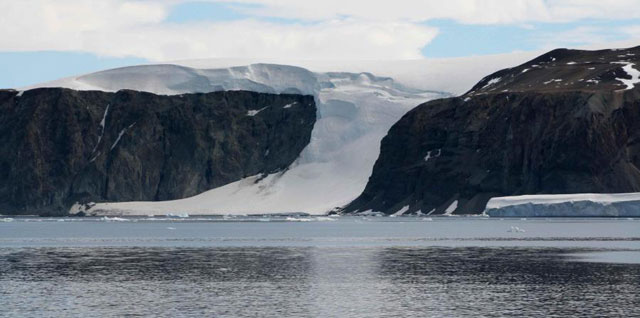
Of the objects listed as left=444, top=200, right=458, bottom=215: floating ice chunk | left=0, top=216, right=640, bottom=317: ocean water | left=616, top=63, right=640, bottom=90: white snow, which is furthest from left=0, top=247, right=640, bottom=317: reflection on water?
left=616, top=63, right=640, bottom=90: white snow

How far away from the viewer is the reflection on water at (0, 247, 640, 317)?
4934 cm

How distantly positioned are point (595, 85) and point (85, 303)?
503 feet

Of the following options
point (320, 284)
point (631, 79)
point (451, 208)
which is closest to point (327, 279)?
point (320, 284)

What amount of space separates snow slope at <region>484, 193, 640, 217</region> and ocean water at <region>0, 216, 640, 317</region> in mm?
56692

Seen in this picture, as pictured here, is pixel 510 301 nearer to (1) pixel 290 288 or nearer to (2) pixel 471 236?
(1) pixel 290 288

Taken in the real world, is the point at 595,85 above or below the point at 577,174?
above

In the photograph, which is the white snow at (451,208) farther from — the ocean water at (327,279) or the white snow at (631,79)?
the ocean water at (327,279)

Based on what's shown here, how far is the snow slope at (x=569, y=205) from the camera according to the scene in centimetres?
15650

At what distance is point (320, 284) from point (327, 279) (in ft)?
8.89

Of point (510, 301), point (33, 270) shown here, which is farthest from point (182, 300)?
point (33, 270)

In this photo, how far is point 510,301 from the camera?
51.8 m

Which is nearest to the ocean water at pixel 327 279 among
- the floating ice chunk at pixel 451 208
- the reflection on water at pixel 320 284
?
the reflection on water at pixel 320 284

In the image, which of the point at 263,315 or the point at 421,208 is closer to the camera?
the point at 263,315

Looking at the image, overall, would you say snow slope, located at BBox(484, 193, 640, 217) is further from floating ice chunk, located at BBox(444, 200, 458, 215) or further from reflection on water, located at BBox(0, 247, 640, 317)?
reflection on water, located at BBox(0, 247, 640, 317)
